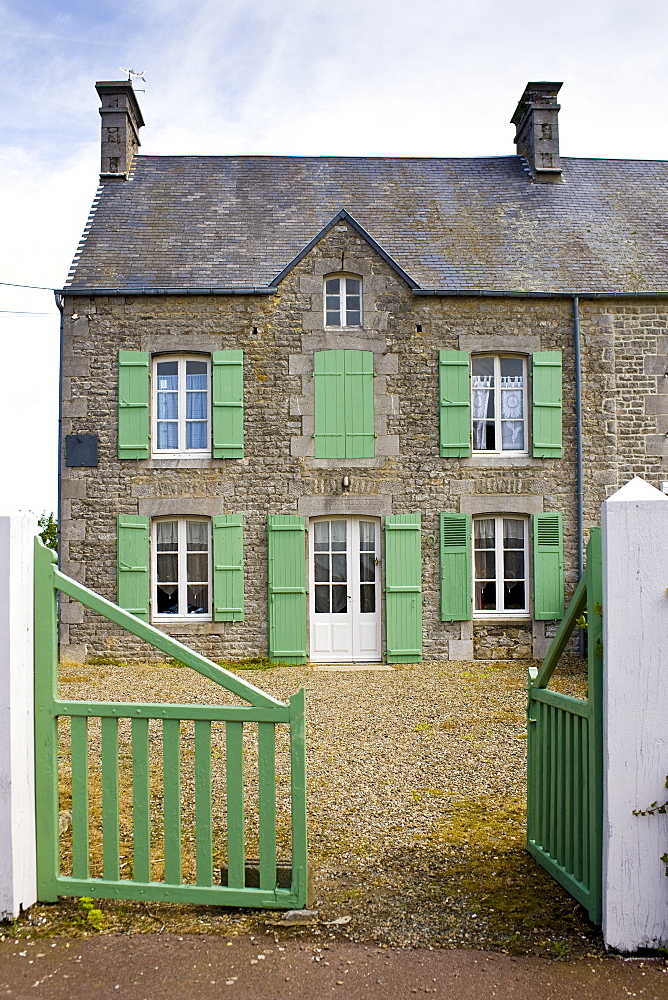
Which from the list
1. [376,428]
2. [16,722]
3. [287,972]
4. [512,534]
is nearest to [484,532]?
[512,534]

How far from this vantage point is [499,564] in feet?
41.8

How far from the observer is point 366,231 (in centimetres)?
1330

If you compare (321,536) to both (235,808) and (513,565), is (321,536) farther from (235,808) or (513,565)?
(235,808)

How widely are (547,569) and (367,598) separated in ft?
8.48

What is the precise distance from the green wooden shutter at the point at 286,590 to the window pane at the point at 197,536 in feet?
3.14

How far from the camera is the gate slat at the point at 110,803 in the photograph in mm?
3588

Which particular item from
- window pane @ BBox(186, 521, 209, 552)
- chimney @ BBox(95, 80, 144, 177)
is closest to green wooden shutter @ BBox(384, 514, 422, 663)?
window pane @ BBox(186, 521, 209, 552)

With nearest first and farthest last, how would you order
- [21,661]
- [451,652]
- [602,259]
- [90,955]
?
[90,955]
[21,661]
[451,652]
[602,259]

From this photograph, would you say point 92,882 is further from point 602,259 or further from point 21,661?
point 602,259

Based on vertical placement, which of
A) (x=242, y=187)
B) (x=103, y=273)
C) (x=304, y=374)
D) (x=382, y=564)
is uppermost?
(x=242, y=187)

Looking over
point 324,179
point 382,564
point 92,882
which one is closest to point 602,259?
point 324,179

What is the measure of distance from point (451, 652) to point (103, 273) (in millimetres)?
7380

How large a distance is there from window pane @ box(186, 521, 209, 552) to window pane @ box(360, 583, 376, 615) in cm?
232

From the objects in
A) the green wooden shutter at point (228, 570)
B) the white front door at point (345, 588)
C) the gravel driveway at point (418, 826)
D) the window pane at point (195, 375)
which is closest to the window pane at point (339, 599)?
the white front door at point (345, 588)
